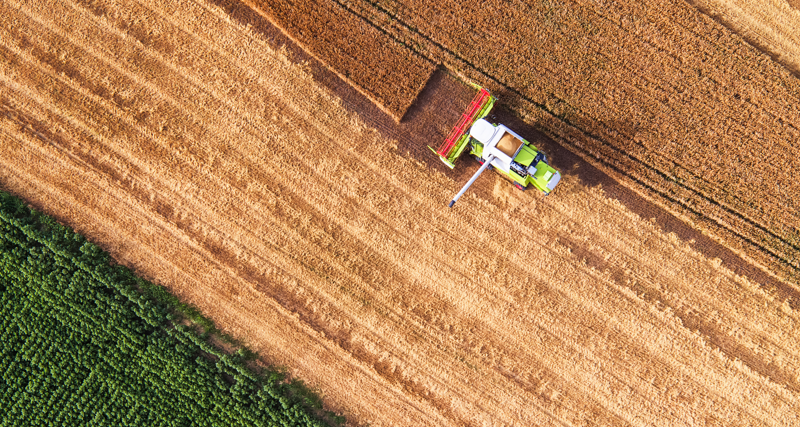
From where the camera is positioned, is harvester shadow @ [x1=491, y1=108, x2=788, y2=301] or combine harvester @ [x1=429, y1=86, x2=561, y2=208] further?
harvester shadow @ [x1=491, y1=108, x2=788, y2=301]

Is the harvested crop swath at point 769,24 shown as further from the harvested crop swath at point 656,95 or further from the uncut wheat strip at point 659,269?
the uncut wheat strip at point 659,269

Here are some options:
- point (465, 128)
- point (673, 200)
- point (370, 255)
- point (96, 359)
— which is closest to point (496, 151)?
point (465, 128)

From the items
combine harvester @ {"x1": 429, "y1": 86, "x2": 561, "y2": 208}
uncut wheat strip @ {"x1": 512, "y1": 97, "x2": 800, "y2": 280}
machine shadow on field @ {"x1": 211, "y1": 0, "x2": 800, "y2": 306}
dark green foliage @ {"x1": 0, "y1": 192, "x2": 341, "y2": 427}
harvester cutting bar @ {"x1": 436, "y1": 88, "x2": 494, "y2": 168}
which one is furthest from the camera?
machine shadow on field @ {"x1": 211, "y1": 0, "x2": 800, "y2": 306}

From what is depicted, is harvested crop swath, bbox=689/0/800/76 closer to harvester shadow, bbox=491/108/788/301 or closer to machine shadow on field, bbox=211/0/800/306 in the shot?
harvester shadow, bbox=491/108/788/301

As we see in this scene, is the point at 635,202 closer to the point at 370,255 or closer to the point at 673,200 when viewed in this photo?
the point at 673,200

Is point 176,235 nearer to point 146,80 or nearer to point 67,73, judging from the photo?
point 146,80

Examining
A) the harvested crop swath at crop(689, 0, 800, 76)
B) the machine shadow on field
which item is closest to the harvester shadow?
the machine shadow on field

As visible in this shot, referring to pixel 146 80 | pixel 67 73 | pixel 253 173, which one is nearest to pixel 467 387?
pixel 253 173
